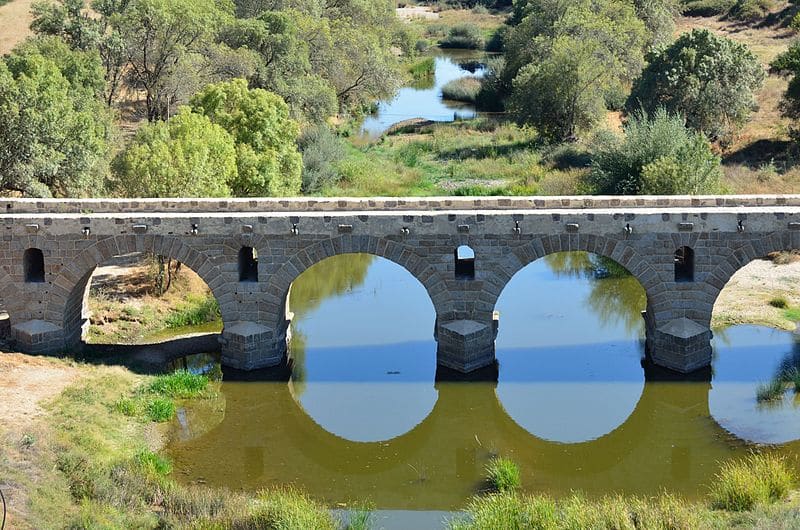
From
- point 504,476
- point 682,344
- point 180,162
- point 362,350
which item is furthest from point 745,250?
point 180,162

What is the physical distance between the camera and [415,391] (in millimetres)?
26828

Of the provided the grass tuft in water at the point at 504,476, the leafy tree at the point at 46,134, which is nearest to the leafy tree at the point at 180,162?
the leafy tree at the point at 46,134

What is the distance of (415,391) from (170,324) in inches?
344

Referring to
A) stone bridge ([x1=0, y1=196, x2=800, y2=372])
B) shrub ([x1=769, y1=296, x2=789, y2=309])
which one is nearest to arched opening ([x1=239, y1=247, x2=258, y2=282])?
stone bridge ([x1=0, y1=196, x2=800, y2=372])

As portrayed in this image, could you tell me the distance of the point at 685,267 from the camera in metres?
27.7

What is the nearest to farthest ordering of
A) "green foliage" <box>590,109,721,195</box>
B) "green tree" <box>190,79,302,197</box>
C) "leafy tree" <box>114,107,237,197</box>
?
"leafy tree" <box>114,107,237,197</box>
"green foliage" <box>590,109,721,195</box>
"green tree" <box>190,79,302,197</box>

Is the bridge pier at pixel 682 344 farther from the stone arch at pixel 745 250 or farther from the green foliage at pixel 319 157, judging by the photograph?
the green foliage at pixel 319 157

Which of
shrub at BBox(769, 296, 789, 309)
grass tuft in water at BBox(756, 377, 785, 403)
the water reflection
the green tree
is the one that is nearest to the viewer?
grass tuft in water at BBox(756, 377, 785, 403)

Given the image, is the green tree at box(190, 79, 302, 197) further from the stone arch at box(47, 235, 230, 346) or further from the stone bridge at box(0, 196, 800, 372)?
the stone arch at box(47, 235, 230, 346)

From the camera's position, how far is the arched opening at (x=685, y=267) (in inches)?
1063

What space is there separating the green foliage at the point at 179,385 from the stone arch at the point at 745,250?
A: 44.0 feet

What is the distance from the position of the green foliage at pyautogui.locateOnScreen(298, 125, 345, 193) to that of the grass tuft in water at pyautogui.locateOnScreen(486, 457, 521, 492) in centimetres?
2410

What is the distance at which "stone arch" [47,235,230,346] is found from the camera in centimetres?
2698

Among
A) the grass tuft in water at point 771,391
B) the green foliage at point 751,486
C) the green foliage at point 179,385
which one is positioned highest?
the green foliage at point 179,385
